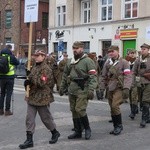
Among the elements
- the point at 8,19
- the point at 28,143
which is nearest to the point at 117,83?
the point at 28,143

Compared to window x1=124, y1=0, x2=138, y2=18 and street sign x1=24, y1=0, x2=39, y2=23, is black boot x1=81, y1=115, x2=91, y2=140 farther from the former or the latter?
window x1=124, y1=0, x2=138, y2=18

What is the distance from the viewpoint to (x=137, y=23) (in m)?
29.0

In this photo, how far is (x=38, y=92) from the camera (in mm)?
8258

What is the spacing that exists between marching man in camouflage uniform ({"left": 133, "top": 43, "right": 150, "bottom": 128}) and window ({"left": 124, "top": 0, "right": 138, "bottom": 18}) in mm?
19430

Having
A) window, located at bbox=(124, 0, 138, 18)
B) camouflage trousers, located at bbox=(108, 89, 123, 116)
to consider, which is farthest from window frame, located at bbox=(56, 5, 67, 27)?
camouflage trousers, located at bbox=(108, 89, 123, 116)

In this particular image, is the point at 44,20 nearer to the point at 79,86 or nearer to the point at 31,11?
the point at 31,11

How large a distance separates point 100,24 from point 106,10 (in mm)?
1099

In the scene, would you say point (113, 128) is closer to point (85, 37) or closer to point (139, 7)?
point (139, 7)

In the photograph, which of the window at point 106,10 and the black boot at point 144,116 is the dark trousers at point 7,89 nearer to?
the black boot at point 144,116

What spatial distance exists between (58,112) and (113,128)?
2968 mm

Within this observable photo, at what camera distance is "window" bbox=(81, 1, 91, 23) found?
1331 inches

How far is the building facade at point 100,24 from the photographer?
2889 cm

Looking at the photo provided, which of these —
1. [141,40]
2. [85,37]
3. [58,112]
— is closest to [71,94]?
[58,112]

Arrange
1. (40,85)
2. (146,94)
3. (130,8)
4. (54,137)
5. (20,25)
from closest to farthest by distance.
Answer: (40,85) → (54,137) → (146,94) → (130,8) → (20,25)
